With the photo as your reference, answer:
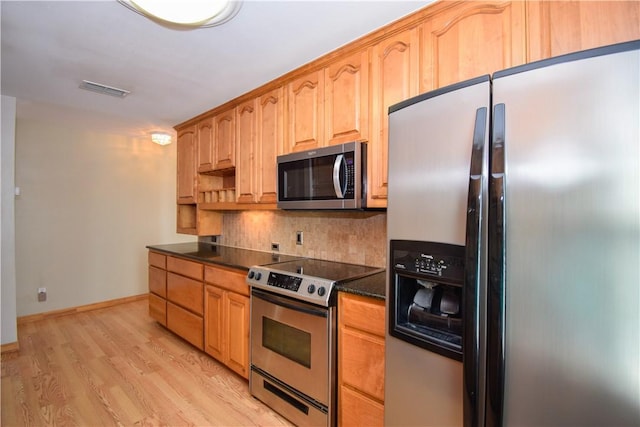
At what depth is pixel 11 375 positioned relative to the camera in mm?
2520

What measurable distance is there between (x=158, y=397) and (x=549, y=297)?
2535 mm

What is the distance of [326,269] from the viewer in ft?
7.04

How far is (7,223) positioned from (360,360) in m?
3.47

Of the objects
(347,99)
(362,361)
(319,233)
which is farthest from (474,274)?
(319,233)

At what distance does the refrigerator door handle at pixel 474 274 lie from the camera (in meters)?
0.95

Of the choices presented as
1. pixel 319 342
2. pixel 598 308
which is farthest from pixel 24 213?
pixel 598 308

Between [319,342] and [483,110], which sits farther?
[319,342]

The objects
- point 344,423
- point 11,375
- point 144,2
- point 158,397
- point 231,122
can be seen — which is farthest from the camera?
point 231,122

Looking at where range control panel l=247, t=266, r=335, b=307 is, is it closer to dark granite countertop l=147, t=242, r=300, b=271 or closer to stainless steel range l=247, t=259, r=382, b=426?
stainless steel range l=247, t=259, r=382, b=426

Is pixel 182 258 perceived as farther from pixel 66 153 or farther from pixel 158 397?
pixel 66 153

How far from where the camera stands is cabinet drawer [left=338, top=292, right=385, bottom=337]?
4.99 feet

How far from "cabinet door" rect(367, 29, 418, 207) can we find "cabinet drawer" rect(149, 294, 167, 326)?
270cm

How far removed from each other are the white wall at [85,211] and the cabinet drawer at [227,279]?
2.63 metres

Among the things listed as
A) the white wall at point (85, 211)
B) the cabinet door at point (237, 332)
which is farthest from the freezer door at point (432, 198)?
the white wall at point (85, 211)
